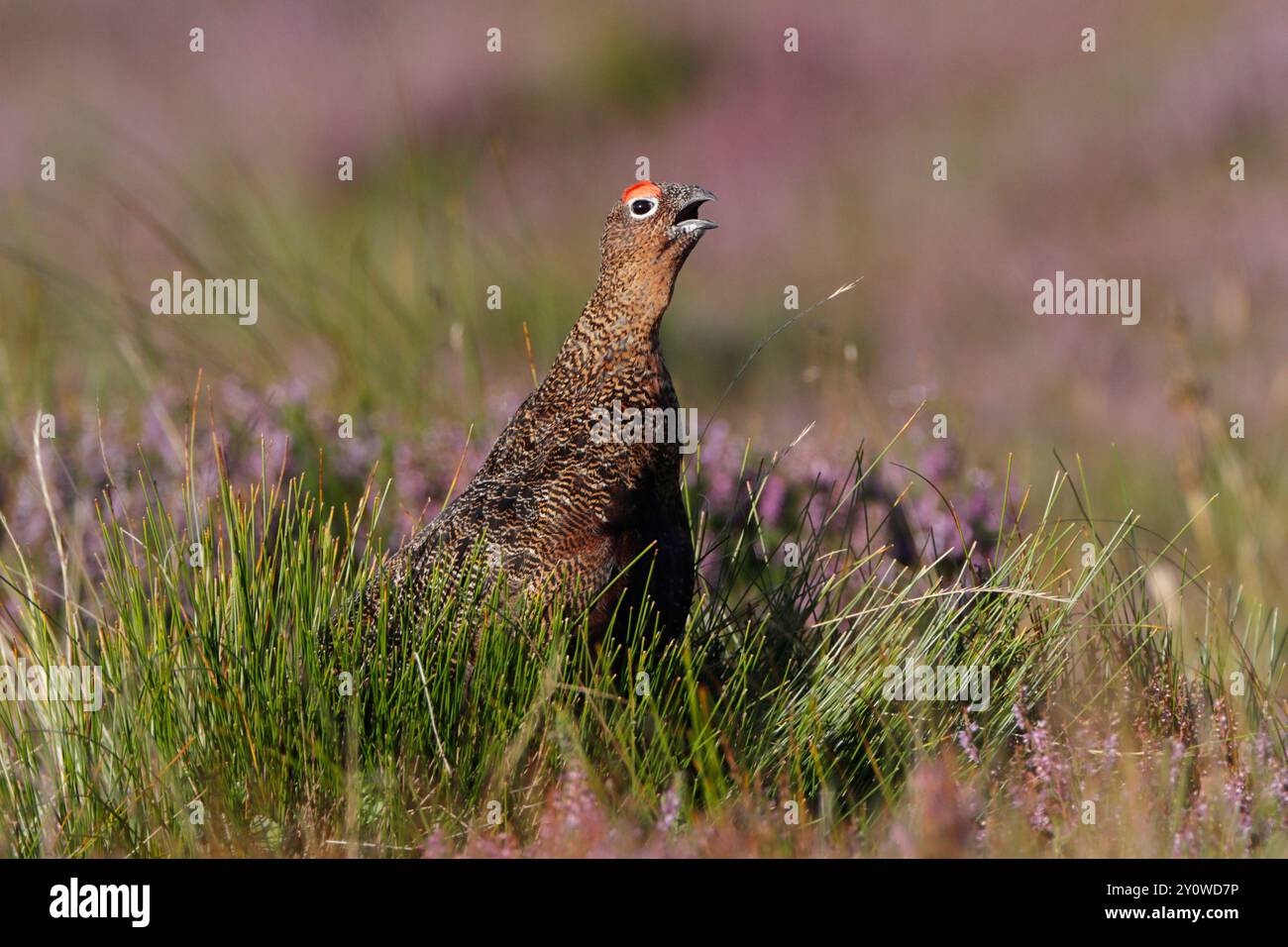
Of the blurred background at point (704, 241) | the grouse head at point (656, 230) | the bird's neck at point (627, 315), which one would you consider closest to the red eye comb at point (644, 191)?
the grouse head at point (656, 230)

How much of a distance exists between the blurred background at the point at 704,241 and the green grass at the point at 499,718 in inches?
41.6

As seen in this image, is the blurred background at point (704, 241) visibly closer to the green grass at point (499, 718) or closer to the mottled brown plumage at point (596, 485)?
the mottled brown plumage at point (596, 485)

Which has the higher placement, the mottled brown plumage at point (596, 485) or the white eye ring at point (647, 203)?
the white eye ring at point (647, 203)

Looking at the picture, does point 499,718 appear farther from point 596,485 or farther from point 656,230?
point 656,230

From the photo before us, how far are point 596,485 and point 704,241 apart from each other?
13.0 metres

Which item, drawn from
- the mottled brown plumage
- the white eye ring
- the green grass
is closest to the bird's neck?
the mottled brown plumage

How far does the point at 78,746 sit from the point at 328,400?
3.07 metres

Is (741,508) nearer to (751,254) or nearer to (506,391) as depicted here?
(506,391)

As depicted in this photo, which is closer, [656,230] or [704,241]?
[656,230]

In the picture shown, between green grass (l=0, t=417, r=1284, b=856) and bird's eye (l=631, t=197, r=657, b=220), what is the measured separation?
36.1 inches

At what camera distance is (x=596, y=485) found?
3518mm

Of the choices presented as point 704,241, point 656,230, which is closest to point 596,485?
point 656,230

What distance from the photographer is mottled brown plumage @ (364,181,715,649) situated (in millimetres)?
3422

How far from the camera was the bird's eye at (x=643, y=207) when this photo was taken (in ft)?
12.1
